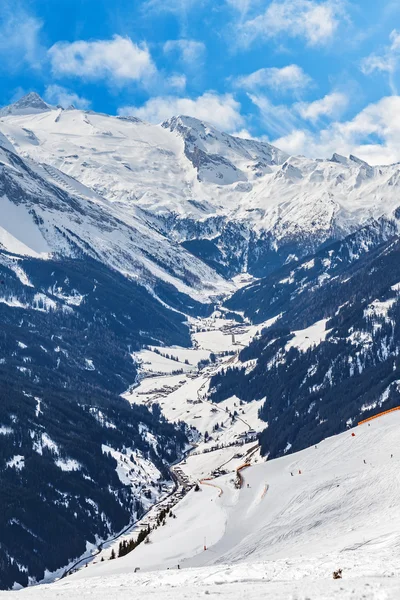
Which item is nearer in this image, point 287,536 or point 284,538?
point 284,538

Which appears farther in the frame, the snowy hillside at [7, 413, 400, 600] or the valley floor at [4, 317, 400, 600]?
the snowy hillside at [7, 413, 400, 600]

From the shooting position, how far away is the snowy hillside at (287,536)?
55.8m

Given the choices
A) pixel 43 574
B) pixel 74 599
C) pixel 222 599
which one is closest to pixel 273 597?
pixel 222 599

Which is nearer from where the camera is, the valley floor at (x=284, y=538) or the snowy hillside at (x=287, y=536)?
the valley floor at (x=284, y=538)

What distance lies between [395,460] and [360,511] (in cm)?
1211

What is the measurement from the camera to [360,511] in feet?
308

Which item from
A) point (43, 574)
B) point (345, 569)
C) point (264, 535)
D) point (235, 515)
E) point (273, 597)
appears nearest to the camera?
point (273, 597)

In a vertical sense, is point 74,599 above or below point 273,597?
above

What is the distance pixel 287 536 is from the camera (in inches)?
3831

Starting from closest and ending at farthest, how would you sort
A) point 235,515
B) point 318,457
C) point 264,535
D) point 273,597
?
point 273,597 → point 264,535 → point 235,515 → point 318,457

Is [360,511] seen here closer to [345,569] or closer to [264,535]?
[264,535]

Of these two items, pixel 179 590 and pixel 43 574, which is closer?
pixel 179 590

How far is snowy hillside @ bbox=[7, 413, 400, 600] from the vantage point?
2197 inches

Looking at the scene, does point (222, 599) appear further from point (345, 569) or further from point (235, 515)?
point (235, 515)
